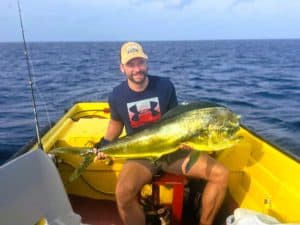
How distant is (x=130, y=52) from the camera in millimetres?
4176

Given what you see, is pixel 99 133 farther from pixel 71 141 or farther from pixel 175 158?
pixel 175 158

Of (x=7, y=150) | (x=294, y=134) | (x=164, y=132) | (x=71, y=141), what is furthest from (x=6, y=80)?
(x=164, y=132)

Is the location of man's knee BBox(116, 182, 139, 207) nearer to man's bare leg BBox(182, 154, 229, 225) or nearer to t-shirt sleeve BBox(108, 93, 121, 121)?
man's bare leg BBox(182, 154, 229, 225)

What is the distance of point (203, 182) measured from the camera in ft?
15.3

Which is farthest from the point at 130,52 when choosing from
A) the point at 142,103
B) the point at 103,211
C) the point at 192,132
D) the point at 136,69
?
the point at 103,211

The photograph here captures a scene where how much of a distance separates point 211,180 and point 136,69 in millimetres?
1334

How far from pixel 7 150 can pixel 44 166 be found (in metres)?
A: 6.92

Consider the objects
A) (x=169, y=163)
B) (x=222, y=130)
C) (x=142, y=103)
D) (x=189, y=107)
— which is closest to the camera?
(x=222, y=130)

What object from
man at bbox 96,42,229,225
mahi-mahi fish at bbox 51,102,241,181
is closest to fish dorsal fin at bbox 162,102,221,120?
mahi-mahi fish at bbox 51,102,241,181

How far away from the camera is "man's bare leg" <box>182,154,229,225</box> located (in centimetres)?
393

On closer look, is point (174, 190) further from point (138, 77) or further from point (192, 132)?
point (138, 77)

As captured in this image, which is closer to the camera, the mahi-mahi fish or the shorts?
the mahi-mahi fish

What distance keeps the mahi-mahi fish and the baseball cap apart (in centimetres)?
92

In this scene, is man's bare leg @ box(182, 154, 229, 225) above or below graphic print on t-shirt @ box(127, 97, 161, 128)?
below
